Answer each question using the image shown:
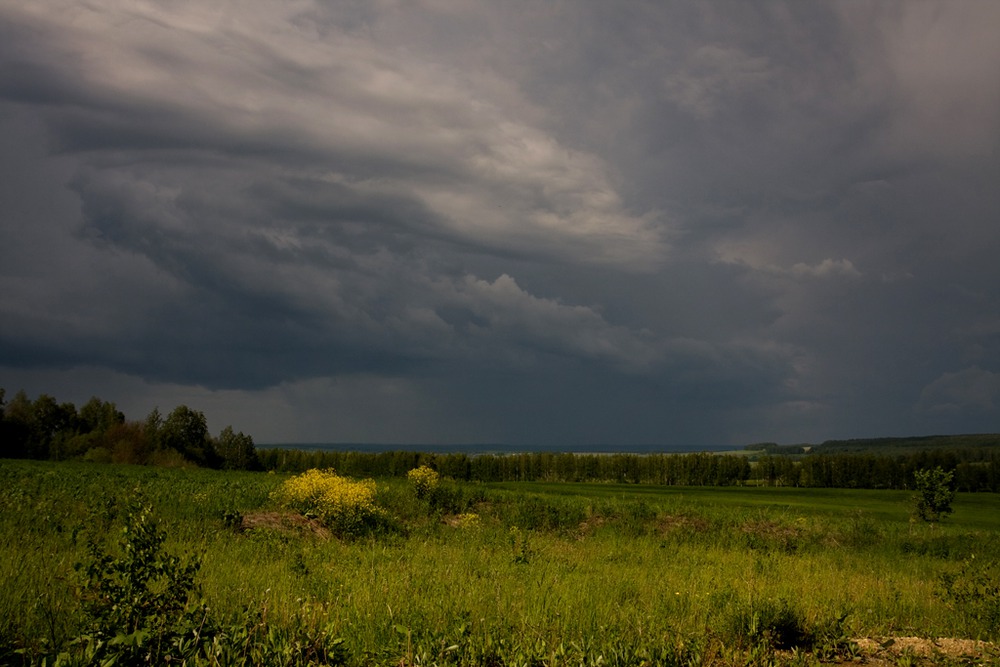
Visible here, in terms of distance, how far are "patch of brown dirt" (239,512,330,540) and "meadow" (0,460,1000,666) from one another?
0.29ft

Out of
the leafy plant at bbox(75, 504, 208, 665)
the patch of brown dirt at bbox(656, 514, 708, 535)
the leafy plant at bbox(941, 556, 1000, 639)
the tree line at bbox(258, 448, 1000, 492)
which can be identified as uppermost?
the leafy plant at bbox(75, 504, 208, 665)

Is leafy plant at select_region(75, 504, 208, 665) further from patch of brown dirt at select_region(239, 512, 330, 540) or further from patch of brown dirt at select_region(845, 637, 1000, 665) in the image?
patch of brown dirt at select_region(239, 512, 330, 540)

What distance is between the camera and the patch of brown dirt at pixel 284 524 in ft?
52.6

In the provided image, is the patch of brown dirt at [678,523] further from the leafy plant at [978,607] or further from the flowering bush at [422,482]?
the leafy plant at [978,607]

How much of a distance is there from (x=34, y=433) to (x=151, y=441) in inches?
562

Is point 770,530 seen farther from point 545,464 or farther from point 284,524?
point 545,464

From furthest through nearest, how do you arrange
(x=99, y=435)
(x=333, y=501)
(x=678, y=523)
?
(x=99, y=435), (x=678, y=523), (x=333, y=501)

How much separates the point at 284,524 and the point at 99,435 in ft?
179

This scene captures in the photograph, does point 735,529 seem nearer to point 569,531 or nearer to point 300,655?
point 569,531

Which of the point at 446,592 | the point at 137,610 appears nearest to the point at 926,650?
the point at 446,592

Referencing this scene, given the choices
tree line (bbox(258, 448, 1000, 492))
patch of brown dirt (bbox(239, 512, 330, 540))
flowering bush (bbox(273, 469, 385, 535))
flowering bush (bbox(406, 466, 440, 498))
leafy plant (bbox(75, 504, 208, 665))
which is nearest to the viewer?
leafy plant (bbox(75, 504, 208, 665))

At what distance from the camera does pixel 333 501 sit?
17.7 metres

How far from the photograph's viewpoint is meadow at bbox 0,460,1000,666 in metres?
5.91

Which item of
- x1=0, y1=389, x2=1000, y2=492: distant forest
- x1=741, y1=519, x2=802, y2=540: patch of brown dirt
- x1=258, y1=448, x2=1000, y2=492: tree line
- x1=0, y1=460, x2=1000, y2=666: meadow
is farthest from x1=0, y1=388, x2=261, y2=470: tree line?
x1=741, y1=519, x2=802, y2=540: patch of brown dirt
